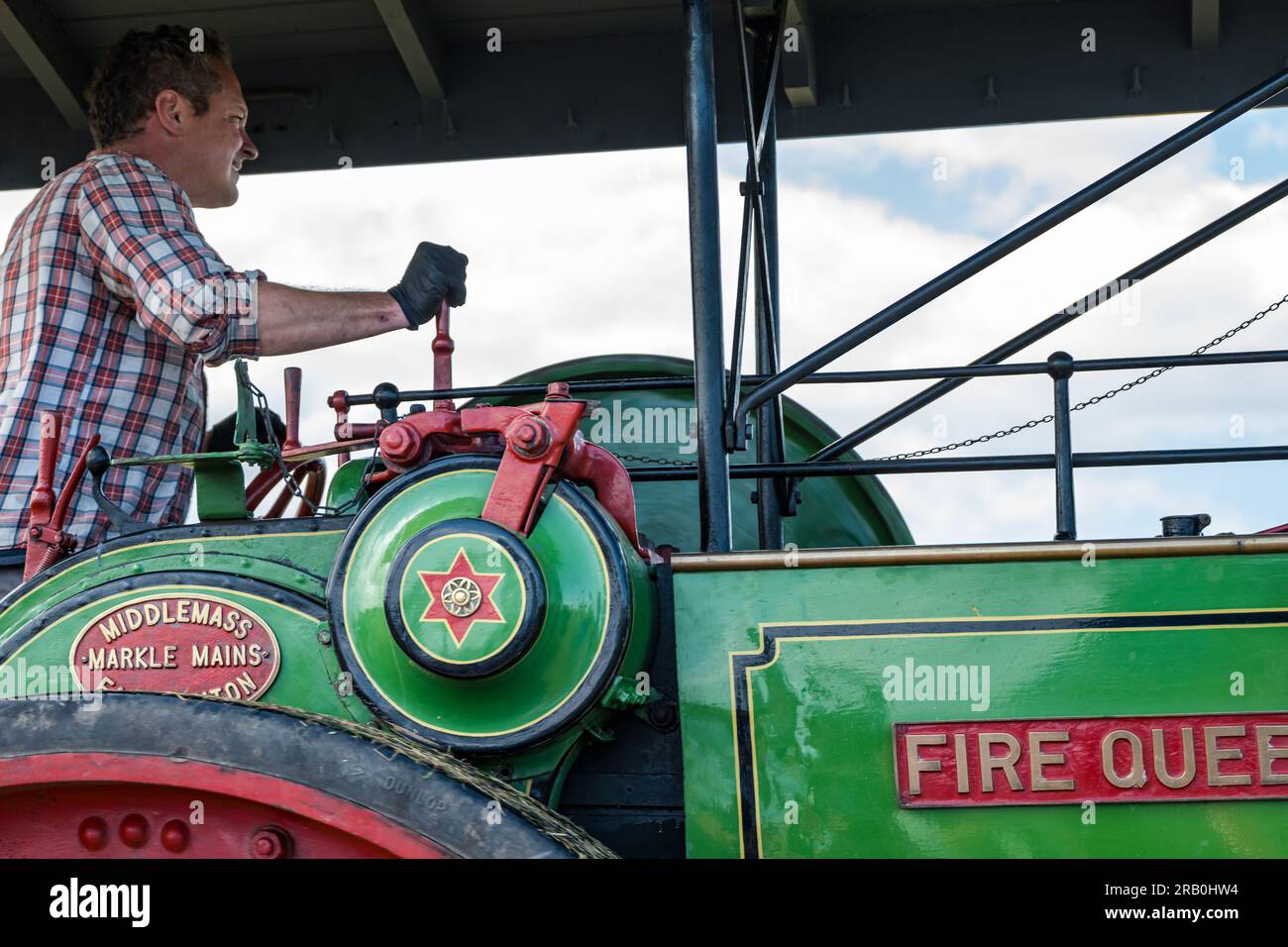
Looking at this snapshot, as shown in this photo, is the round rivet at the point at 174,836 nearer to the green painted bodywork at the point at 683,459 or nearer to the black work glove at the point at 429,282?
the black work glove at the point at 429,282

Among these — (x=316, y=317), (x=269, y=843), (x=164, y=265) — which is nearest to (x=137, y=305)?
(x=164, y=265)

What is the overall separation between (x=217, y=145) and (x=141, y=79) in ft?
0.62

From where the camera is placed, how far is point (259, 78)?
140 inches

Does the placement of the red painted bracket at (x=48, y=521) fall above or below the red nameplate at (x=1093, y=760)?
above

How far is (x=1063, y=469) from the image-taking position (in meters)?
2.51

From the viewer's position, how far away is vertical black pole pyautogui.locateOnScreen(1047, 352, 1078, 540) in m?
2.47

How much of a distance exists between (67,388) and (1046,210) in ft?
5.79

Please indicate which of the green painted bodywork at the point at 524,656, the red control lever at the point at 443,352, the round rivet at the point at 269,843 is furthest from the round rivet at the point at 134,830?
the red control lever at the point at 443,352

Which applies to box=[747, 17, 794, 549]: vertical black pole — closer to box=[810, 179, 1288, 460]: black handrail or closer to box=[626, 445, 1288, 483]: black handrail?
box=[810, 179, 1288, 460]: black handrail

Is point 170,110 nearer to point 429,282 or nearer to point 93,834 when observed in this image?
point 429,282

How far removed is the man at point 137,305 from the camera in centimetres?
229

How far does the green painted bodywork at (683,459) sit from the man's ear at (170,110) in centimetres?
134

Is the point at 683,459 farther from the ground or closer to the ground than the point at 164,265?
closer to the ground
